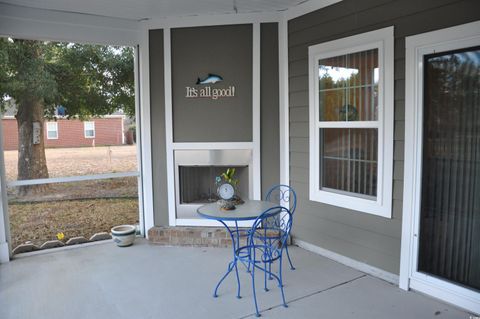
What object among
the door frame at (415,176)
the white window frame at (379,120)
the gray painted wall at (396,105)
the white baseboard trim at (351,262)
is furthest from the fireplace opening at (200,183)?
the door frame at (415,176)

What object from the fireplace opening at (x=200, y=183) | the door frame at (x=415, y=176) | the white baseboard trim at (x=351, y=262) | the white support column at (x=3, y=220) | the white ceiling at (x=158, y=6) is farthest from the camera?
the fireplace opening at (x=200, y=183)

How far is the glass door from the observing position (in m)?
2.77

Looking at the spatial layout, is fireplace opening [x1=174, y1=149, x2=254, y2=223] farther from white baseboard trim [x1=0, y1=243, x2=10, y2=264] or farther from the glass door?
the glass door

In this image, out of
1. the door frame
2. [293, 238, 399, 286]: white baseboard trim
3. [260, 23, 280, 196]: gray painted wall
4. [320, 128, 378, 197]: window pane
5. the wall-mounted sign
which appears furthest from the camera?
the wall-mounted sign

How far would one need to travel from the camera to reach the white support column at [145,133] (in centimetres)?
468

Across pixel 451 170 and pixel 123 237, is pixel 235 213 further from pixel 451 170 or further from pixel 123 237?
pixel 123 237

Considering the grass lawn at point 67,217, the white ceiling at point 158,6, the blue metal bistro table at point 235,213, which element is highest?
the white ceiling at point 158,6

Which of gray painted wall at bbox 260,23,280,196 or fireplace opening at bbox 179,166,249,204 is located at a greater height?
gray painted wall at bbox 260,23,280,196

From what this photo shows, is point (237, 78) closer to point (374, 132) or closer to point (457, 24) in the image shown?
point (374, 132)

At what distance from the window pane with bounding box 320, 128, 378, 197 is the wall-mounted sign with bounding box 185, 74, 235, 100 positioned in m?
1.27

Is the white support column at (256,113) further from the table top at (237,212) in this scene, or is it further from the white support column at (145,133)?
the white support column at (145,133)

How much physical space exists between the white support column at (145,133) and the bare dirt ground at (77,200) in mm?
280

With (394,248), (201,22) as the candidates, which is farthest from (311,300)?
(201,22)

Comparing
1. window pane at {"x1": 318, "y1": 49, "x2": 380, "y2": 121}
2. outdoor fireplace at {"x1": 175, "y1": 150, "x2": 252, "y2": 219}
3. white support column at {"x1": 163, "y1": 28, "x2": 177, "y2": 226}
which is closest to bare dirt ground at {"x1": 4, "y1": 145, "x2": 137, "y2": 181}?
white support column at {"x1": 163, "y1": 28, "x2": 177, "y2": 226}
